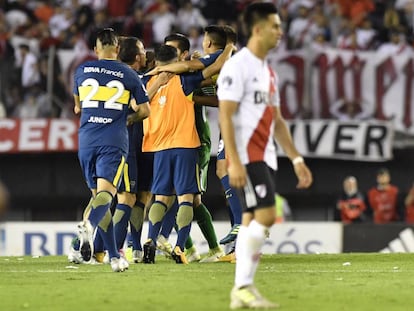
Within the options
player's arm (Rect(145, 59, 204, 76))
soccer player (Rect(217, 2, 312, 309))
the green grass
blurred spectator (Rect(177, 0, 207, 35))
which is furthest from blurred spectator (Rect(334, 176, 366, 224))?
soccer player (Rect(217, 2, 312, 309))

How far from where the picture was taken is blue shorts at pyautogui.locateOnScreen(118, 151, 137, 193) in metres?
12.4

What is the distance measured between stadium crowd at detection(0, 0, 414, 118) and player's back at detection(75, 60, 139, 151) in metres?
8.73

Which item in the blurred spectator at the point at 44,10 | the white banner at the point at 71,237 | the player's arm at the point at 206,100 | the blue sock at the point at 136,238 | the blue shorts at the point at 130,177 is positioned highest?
the blurred spectator at the point at 44,10

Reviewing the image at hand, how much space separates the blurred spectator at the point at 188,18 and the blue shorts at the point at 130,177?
8.29m

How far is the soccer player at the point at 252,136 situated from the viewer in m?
7.82

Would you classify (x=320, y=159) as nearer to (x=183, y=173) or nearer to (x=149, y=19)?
(x=149, y=19)

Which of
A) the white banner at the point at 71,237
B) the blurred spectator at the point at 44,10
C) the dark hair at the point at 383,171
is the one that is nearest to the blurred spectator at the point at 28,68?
the blurred spectator at the point at 44,10

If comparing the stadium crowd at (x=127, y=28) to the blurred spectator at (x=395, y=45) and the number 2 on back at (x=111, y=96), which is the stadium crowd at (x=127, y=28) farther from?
the number 2 on back at (x=111, y=96)

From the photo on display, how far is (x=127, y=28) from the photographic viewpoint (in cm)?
2091

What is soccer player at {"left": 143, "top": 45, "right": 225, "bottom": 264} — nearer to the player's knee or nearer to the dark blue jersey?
the dark blue jersey

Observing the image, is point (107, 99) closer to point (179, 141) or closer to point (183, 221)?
point (179, 141)

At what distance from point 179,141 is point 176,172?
1.08ft

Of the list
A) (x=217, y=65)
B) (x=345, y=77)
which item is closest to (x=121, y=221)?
(x=217, y=65)

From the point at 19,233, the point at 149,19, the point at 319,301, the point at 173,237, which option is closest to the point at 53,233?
the point at 19,233
